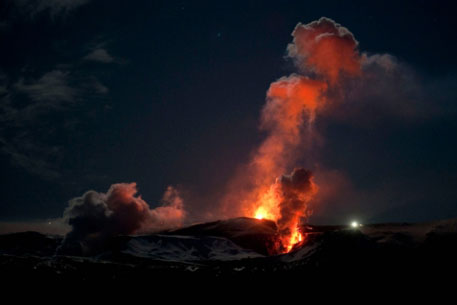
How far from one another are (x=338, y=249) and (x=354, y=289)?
16.0m

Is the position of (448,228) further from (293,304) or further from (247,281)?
(247,281)

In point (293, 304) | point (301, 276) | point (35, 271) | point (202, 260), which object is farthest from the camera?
point (202, 260)

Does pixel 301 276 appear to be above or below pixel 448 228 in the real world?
below

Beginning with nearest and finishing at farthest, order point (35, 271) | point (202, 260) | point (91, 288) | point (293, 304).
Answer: point (293, 304), point (91, 288), point (35, 271), point (202, 260)

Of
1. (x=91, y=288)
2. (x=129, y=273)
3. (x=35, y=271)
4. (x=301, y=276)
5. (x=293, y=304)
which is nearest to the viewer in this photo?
(x=293, y=304)

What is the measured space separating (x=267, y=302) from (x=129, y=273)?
5824 cm

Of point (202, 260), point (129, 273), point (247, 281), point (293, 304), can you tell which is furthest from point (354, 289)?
point (129, 273)

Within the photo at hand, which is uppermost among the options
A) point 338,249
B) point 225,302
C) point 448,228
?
point 448,228

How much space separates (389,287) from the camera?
391 ft

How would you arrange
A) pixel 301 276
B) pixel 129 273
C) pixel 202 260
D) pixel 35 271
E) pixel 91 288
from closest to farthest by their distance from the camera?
pixel 301 276
pixel 91 288
pixel 129 273
pixel 35 271
pixel 202 260

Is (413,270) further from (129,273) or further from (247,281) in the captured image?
(129,273)

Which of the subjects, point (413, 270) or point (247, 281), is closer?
point (413, 270)

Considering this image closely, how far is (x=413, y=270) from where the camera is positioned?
399 feet

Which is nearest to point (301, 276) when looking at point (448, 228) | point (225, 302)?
point (225, 302)
